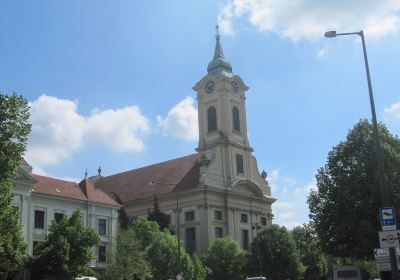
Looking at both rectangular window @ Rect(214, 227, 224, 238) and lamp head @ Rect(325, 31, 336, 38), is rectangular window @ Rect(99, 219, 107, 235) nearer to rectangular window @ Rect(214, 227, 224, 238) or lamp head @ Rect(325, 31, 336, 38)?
rectangular window @ Rect(214, 227, 224, 238)

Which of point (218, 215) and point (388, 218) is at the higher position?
point (218, 215)

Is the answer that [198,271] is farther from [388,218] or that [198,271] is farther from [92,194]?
[388,218]

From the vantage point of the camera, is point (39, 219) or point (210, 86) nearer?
point (39, 219)

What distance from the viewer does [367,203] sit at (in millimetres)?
38812

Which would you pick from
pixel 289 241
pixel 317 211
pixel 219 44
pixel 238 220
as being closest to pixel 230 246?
pixel 289 241

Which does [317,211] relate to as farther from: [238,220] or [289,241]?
[238,220]

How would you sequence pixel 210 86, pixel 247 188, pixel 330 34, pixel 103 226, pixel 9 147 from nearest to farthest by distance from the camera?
pixel 330 34 → pixel 9 147 → pixel 103 226 → pixel 247 188 → pixel 210 86

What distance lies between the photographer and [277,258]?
65188mm

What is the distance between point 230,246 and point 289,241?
7.15 m

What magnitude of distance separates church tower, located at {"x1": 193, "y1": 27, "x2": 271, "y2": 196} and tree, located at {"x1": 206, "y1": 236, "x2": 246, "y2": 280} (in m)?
14.1

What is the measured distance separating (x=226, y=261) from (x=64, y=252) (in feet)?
90.5

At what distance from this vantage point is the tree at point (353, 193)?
38.4 meters

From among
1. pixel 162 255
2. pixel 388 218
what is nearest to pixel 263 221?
pixel 162 255

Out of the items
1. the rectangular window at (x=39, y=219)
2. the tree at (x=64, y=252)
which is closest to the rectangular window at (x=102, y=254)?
the rectangular window at (x=39, y=219)
